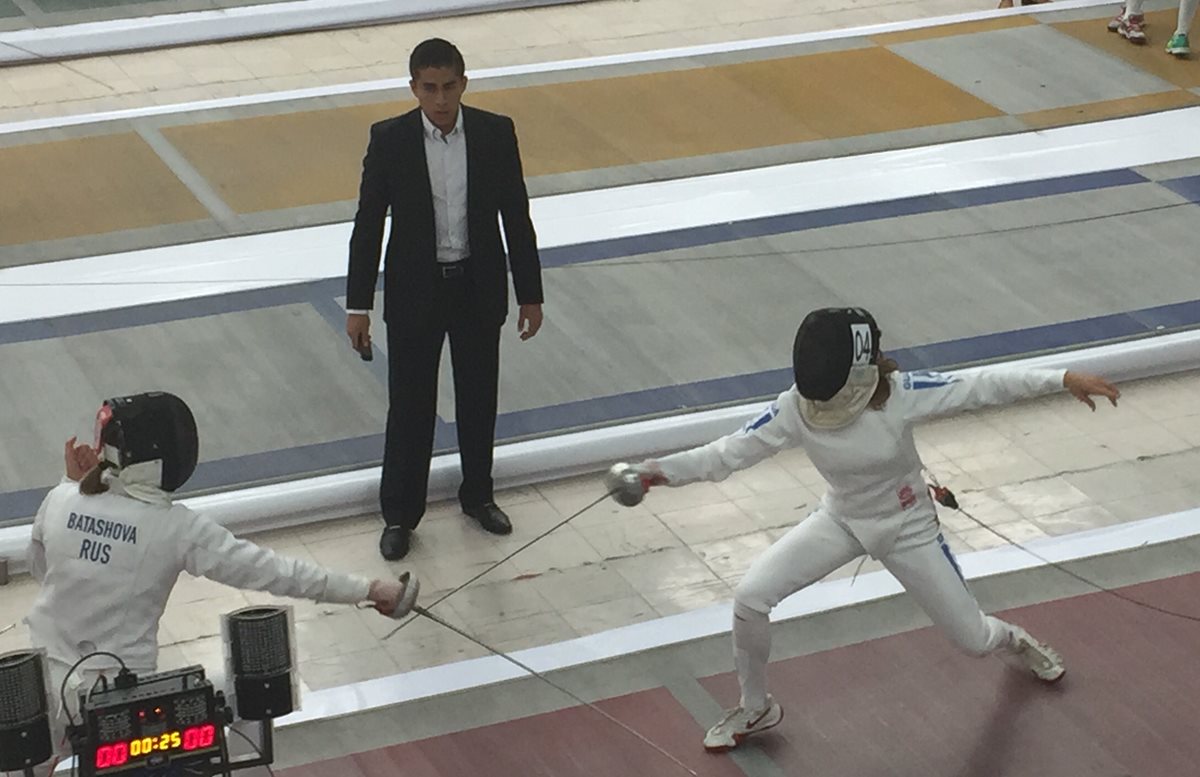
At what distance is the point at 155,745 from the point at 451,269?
2390mm

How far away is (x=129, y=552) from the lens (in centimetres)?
437

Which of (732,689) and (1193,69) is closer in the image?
(732,689)

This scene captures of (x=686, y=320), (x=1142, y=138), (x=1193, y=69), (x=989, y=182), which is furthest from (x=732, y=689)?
(x=1193, y=69)

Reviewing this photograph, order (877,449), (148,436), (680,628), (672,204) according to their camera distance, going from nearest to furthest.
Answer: (148,436), (877,449), (680,628), (672,204)

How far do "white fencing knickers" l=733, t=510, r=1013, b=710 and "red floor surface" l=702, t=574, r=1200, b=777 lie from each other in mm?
359

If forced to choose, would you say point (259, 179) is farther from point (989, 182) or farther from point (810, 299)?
point (989, 182)

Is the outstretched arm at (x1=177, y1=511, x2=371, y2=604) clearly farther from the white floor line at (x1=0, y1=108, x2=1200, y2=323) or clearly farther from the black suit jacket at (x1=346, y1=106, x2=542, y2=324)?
the white floor line at (x1=0, y1=108, x2=1200, y2=323)

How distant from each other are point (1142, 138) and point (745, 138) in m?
2.19

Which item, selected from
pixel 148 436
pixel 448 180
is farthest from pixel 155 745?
pixel 448 180

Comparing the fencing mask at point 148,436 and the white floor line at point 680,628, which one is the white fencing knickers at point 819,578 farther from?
the fencing mask at point 148,436

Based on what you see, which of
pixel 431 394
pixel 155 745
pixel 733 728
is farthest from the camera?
pixel 431 394

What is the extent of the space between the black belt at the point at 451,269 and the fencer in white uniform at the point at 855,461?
134 centimetres

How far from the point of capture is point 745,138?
400 inches

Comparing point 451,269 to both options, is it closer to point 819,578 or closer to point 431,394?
point 431,394
